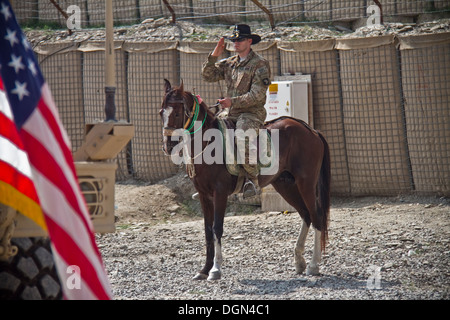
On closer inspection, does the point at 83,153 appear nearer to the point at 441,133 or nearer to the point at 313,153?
the point at 313,153

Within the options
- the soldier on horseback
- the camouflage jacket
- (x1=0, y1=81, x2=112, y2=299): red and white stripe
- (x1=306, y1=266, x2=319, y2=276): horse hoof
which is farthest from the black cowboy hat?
(x1=0, y1=81, x2=112, y2=299): red and white stripe

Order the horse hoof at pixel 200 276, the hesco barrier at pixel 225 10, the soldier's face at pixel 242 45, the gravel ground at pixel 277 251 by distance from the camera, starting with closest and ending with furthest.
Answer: the gravel ground at pixel 277 251 < the horse hoof at pixel 200 276 < the soldier's face at pixel 242 45 < the hesco barrier at pixel 225 10

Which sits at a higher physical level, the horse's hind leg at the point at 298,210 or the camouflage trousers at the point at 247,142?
the camouflage trousers at the point at 247,142

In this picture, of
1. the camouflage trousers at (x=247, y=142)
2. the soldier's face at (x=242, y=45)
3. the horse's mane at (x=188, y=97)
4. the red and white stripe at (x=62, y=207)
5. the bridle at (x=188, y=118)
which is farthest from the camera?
the soldier's face at (x=242, y=45)

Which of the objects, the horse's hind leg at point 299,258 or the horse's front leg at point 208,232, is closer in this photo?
the horse's front leg at point 208,232

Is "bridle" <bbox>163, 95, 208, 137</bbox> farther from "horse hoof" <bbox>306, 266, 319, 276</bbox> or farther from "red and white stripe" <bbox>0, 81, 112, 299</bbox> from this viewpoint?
"red and white stripe" <bbox>0, 81, 112, 299</bbox>

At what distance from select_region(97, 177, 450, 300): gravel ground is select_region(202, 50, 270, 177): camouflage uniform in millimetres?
1423

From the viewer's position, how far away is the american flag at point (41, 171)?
11.4 ft

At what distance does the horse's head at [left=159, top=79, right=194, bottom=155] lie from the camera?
765 cm

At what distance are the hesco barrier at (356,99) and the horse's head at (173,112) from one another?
4.87 metres

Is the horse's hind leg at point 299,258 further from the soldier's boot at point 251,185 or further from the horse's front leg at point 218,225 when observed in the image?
the horse's front leg at point 218,225

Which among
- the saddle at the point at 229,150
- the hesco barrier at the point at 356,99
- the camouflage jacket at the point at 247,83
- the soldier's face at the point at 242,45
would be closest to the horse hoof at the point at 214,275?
the saddle at the point at 229,150

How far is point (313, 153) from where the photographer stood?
28.5ft

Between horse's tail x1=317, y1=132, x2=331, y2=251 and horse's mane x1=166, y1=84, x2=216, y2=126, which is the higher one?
horse's mane x1=166, y1=84, x2=216, y2=126
